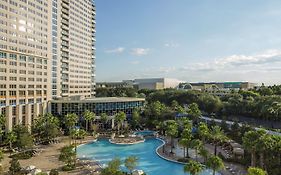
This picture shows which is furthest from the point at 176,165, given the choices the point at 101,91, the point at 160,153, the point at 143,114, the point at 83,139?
the point at 101,91

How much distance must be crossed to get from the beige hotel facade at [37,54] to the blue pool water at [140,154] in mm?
19984

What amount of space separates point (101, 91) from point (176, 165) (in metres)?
112

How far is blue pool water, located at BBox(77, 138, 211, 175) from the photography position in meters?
45.3

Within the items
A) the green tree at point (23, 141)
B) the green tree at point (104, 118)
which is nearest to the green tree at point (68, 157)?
the green tree at point (23, 141)

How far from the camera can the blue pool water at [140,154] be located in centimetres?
4528

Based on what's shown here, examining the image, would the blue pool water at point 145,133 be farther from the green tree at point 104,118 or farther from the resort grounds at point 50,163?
the resort grounds at point 50,163

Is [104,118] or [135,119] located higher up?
[104,118]

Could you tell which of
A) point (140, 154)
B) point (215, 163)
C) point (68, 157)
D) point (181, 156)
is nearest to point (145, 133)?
point (140, 154)

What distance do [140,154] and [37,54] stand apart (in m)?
41.0

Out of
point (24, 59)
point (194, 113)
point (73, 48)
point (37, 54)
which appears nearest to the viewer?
point (24, 59)

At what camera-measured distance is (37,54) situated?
75.9 meters

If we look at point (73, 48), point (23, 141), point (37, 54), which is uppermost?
point (73, 48)

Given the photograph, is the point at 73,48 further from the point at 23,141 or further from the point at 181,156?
the point at 181,156

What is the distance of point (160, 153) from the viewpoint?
54.8 m
